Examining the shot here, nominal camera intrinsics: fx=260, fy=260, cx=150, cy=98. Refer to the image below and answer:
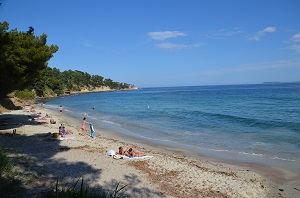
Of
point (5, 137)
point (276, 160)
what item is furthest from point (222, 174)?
point (5, 137)

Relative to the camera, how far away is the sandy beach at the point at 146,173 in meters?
9.30

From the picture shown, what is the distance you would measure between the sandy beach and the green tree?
3.66 meters

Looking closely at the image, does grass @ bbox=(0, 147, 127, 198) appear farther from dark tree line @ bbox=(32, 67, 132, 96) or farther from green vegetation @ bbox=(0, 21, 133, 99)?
dark tree line @ bbox=(32, 67, 132, 96)

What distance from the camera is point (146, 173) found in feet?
37.4

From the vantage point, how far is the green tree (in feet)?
50.4

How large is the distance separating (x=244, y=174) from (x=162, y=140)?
9.11 m

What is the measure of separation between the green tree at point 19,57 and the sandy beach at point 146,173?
3.66 m

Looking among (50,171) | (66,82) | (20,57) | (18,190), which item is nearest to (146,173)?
(50,171)

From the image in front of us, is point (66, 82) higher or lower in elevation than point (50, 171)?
higher

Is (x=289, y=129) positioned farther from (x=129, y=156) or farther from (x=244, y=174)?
Result: (x=129, y=156)

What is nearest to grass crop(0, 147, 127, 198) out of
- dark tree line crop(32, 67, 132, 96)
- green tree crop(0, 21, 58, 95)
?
green tree crop(0, 21, 58, 95)

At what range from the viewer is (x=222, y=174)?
38.4 feet

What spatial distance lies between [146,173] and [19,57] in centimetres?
1066

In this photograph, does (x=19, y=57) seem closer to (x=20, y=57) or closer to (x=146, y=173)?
(x=20, y=57)
